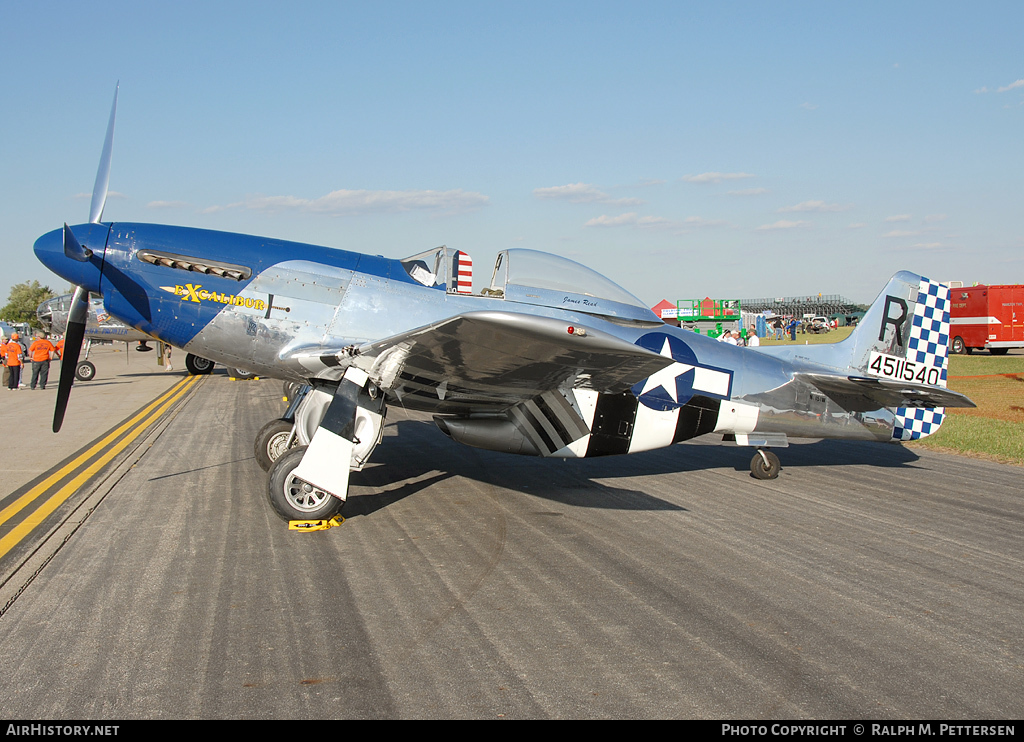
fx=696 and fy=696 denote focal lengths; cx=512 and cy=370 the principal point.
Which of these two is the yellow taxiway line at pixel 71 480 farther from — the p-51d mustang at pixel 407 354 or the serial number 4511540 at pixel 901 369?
the serial number 4511540 at pixel 901 369

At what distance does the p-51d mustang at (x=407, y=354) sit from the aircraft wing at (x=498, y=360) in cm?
3

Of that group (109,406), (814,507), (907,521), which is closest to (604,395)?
(814,507)

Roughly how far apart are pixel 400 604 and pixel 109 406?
13705 mm

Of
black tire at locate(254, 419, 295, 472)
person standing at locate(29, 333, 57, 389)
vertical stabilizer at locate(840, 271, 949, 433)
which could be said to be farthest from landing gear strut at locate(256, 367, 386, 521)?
person standing at locate(29, 333, 57, 389)

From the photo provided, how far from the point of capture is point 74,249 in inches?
245

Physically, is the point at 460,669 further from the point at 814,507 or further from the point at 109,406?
the point at 109,406

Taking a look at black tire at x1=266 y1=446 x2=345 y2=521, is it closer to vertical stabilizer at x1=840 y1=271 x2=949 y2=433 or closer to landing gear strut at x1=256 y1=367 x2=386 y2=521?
landing gear strut at x1=256 y1=367 x2=386 y2=521

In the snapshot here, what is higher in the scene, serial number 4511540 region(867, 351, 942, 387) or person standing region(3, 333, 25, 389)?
serial number 4511540 region(867, 351, 942, 387)

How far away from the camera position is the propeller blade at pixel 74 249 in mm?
6086

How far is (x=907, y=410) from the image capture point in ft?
27.5

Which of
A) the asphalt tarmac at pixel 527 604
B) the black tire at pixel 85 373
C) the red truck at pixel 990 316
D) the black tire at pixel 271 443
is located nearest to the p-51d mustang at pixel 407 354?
the black tire at pixel 271 443

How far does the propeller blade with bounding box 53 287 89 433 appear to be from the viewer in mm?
6809

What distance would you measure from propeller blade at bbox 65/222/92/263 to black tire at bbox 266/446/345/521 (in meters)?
2.68

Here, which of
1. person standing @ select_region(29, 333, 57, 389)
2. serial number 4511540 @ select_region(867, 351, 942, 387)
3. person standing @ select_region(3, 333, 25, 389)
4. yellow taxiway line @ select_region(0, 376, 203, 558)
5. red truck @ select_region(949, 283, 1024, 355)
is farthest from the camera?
red truck @ select_region(949, 283, 1024, 355)
